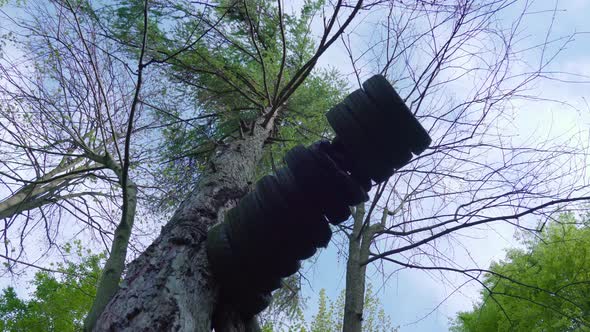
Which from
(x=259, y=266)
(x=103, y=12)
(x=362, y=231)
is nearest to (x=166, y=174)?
(x=103, y=12)

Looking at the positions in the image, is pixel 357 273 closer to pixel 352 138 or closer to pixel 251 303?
pixel 251 303

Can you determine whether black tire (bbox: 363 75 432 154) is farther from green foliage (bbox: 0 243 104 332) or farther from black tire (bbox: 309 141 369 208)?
green foliage (bbox: 0 243 104 332)

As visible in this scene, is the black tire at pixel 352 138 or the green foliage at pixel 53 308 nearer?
the black tire at pixel 352 138

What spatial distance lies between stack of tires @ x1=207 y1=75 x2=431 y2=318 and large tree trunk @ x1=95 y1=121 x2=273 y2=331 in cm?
17

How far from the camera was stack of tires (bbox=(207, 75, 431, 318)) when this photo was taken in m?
1.45

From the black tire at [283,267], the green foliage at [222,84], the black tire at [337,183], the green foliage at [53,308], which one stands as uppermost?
the green foliage at [53,308]

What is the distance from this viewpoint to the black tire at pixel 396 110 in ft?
4.70

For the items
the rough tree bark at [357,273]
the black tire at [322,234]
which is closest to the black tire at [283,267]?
the black tire at [322,234]

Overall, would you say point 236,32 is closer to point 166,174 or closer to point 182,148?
point 182,148

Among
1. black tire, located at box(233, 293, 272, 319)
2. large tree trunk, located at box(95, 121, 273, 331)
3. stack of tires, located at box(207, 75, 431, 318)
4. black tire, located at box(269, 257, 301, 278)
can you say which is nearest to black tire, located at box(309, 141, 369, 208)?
stack of tires, located at box(207, 75, 431, 318)

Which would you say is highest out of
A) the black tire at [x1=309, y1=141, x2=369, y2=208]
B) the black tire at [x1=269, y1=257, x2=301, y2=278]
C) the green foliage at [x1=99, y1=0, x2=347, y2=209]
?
the green foliage at [x1=99, y1=0, x2=347, y2=209]

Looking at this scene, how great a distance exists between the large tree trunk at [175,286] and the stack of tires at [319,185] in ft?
0.57

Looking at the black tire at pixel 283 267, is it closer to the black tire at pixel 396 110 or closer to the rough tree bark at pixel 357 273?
the black tire at pixel 396 110

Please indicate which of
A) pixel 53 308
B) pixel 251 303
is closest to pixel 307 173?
pixel 251 303
